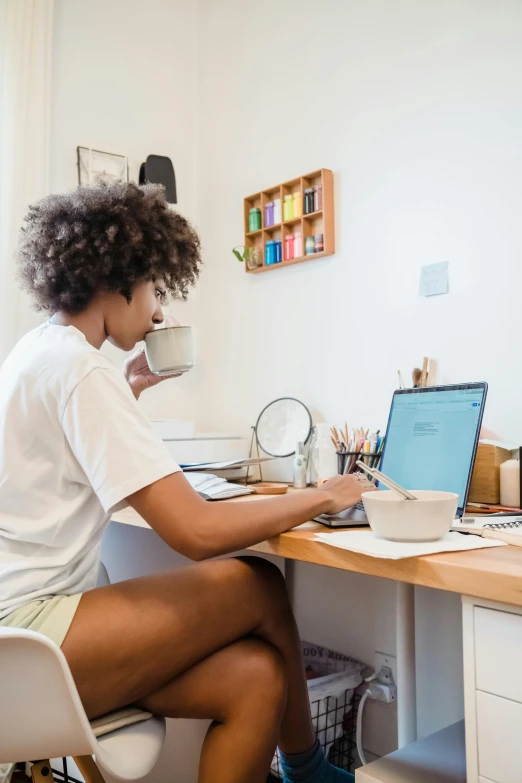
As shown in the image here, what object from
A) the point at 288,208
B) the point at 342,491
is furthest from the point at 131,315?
the point at 288,208

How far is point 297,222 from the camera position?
212cm

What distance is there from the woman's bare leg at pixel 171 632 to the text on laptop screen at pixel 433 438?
0.40 m

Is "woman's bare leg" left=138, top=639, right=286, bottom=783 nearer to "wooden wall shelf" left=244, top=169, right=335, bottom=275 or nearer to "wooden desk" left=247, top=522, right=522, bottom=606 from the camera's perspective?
"wooden desk" left=247, top=522, right=522, bottom=606

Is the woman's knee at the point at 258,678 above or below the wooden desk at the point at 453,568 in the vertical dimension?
below

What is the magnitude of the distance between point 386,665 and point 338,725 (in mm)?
205

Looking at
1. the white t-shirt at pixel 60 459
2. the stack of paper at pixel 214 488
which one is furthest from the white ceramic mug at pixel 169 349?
the white t-shirt at pixel 60 459

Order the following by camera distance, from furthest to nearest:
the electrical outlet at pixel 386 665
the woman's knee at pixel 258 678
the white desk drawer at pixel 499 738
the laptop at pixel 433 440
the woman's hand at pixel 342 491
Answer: the electrical outlet at pixel 386 665 → the laptop at pixel 433 440 → the woman's hand at pixel 342 491 → the woman's knee at pixel 258 678 → the white desk drawer at pixel 499 738

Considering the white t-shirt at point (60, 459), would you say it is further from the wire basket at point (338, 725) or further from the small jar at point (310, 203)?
the small jar at point (310, 203)

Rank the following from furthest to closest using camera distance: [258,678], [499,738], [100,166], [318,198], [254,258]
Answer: [100,166] < [254,258] < [318,198] < [258,678] < [499,738]

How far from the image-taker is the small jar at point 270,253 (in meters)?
2.19

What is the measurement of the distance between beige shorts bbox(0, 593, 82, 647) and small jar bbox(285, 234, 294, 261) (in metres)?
1.45

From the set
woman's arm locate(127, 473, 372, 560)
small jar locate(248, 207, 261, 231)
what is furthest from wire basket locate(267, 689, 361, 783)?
small jar locate(248, 207, 261, 231)

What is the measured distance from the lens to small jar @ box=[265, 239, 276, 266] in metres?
2.19

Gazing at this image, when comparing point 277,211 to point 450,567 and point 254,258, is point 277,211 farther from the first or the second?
point 450,567
